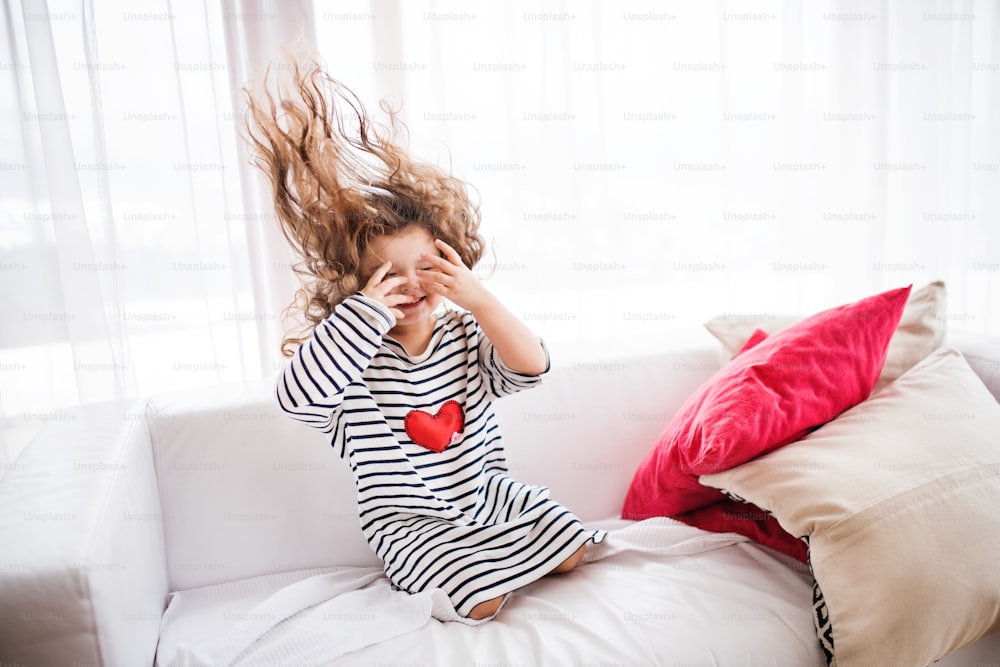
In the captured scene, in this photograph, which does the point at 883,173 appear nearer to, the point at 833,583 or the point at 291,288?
the point at 833,583

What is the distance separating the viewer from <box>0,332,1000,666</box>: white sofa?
887 millimetres

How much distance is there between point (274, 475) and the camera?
4.52 feet

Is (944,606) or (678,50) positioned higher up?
(678,50)

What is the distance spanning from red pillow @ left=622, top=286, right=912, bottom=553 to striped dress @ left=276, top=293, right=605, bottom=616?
0.23 meters

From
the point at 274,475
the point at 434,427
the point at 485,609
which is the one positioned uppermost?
the point at 434,427

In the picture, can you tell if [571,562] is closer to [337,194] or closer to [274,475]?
[274,475]

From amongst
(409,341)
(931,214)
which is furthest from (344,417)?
(931,214)

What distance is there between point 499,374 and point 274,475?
500 millimetres

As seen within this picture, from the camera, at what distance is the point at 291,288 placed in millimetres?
1879

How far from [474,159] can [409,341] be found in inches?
33.8

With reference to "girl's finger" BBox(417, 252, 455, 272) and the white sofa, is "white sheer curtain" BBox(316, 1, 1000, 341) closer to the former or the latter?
the white sofa

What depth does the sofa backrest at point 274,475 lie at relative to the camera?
1.34m

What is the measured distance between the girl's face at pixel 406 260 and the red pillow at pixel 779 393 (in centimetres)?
53

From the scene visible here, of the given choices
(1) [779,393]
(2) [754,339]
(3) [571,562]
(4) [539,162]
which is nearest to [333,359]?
(3) [571,562]
